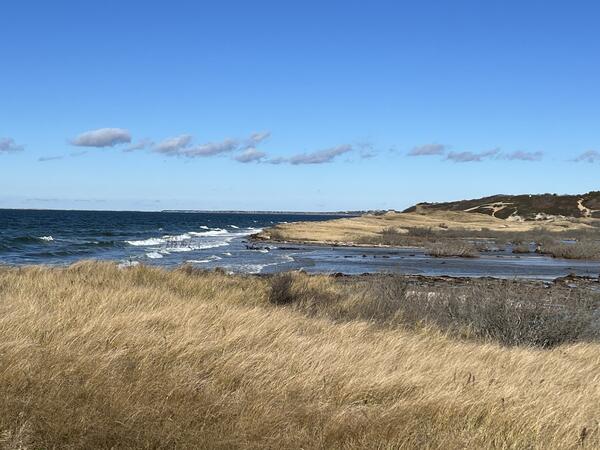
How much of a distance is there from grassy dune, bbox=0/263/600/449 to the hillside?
95.0 metres

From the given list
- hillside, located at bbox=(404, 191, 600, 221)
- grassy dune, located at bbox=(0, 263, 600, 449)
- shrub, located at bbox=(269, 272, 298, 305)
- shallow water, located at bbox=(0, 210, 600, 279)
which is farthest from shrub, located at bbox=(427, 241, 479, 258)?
hillside, located at bbox=(404, 191, 600, 221)

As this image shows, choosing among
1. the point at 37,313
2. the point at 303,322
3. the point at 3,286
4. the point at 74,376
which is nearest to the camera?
the point at 74,376

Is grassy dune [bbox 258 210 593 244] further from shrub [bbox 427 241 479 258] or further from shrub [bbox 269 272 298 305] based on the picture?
shrub [bbox 269 272 298 305]

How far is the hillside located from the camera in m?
101

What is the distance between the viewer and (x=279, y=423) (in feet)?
15.4

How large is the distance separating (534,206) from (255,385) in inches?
4331

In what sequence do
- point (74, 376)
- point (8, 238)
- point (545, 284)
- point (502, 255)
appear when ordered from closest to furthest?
point (74, 376), point (545, 284), point (502, 255), point (8, 238)

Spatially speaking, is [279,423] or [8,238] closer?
[279,423]

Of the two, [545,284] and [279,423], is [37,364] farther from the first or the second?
[545,284]

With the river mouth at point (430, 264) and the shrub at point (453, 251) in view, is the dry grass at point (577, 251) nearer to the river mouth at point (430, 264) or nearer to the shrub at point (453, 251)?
the river mouth at point (430, 264)

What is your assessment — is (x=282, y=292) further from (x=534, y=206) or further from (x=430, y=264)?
(x=534, y=206)

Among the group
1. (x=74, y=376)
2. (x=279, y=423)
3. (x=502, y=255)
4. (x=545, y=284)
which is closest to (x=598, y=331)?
(x=279, y=423)

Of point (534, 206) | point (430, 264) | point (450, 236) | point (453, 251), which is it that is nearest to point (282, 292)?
point (430, 264)

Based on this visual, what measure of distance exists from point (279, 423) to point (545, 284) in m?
23.8
